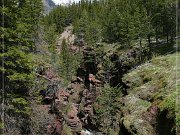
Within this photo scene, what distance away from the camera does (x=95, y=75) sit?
77750 millimetres

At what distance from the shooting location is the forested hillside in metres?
22.0

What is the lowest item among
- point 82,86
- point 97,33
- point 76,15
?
point 82,86

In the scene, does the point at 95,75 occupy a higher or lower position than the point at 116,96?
higher

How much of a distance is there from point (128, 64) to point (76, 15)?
81961mm

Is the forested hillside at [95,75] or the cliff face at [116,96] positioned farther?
the cliff face at [116,96]

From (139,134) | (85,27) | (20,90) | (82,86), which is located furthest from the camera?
(85,27)

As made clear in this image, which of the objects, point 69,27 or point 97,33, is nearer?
point 97,33

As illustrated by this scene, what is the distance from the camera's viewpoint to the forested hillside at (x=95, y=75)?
22016 millimetres

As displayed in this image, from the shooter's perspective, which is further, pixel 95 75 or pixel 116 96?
pixel 95 75

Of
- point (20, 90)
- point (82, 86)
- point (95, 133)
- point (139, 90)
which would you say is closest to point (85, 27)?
point (82, 86)

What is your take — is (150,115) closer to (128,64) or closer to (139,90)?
(139,90)

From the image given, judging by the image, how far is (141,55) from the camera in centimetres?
6309

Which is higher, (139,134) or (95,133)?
(139,134)

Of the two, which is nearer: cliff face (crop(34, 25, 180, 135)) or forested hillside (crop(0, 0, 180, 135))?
forested hillside (crop(0, 0, 180, 135))
